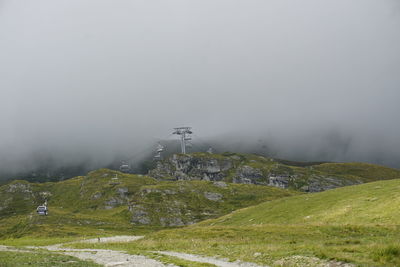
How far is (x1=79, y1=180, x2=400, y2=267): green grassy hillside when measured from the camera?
25359 mm

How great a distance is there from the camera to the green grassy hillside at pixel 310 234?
25.4 meters

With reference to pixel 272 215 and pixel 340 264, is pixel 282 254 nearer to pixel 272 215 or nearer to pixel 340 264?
pixel 340 264

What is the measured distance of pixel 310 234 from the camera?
43.6 m

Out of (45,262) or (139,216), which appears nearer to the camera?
(45,262)

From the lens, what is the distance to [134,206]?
182 metres

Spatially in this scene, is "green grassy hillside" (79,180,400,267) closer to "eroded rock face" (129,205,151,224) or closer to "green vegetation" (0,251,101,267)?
"green vegetation" (0,251,101,267)

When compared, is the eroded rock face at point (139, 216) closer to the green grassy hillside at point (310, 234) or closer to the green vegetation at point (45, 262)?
the green grassy hillside at point (310, 234)

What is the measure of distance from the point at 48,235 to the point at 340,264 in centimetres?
11546

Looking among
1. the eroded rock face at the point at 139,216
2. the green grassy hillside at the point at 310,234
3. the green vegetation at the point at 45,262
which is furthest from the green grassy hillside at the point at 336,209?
the eroded rock face at the point at 139,216

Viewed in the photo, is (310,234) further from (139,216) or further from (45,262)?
(139,216)

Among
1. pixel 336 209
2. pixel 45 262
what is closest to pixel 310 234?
pixel 336 209

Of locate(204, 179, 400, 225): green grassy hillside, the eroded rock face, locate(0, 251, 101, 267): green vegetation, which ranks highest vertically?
locate(0, 251, 101, 267): green vegetation

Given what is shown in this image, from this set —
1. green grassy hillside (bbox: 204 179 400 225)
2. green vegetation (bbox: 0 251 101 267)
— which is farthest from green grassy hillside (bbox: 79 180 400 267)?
green vegetation (bbox: 0 251 101 267)

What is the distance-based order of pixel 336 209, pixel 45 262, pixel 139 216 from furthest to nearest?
pixel 139 216
pixel 336 209
pixel 45 262
